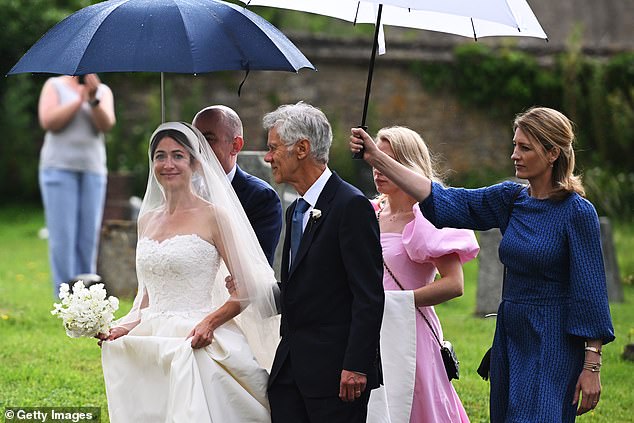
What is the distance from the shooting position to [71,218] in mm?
11195

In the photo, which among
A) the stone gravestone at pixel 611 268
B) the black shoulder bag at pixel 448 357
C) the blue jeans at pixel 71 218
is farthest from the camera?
the stone gravestone at pixel 611 268

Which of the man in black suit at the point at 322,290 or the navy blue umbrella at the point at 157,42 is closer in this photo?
the man in black suit at the point at 322,290

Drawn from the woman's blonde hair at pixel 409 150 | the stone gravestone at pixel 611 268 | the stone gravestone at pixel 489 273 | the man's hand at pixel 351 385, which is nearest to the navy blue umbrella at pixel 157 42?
the woman's blonde hair at pixel 409 150

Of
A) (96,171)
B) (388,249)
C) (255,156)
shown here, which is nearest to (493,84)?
(96,171)

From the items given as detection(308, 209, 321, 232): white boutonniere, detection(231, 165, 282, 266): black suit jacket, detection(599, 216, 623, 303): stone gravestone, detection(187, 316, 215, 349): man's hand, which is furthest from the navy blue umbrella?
detection(599, 216, 623, 303): stone gravestone

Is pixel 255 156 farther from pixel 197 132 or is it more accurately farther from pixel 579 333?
pixel 579 333

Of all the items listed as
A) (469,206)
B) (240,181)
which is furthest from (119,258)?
(469,206)

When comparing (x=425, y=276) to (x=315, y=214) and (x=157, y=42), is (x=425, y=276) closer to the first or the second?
(x=315, y=214)

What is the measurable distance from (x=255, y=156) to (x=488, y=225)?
3471mm

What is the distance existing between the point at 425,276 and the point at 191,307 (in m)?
1.23

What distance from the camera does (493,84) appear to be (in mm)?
20734

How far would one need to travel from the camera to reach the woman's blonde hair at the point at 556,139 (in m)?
4.67

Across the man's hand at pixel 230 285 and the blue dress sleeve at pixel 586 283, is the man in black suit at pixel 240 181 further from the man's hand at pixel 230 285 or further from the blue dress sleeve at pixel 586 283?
the blue dress sleeve at pixel 586 283

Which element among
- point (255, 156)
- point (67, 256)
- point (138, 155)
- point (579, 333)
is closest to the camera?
point (579, 333)
